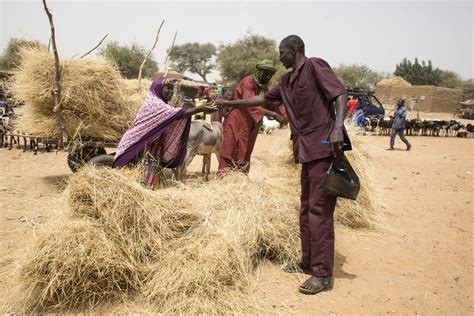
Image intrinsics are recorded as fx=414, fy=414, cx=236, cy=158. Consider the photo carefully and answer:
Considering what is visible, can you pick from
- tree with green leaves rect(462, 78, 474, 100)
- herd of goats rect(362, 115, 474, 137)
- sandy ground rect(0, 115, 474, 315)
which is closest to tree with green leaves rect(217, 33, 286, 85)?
herd of goats rect(362, 115, 474, 137)

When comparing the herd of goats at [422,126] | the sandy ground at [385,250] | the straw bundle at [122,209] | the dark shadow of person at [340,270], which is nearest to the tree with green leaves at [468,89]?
the herd of goats at [422,126]

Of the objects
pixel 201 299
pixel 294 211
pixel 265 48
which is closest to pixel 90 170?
pixel 201 299

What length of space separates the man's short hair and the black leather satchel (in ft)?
3.25

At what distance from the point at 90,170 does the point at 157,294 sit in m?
1.02

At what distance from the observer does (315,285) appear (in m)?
3.24

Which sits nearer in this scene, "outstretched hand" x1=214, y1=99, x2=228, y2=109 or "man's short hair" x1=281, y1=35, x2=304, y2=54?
"man's short hair" x1=281, y1=35, x2=304, y2=54

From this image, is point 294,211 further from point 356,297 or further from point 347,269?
point 356,297

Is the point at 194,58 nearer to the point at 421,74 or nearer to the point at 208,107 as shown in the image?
the point at 421,74

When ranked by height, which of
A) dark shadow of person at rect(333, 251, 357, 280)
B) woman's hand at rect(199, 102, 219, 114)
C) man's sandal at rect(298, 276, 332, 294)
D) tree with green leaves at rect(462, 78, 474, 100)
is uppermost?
tree with green leaves at rect(462, 78, 474, 100)

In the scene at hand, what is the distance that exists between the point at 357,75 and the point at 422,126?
37.5m

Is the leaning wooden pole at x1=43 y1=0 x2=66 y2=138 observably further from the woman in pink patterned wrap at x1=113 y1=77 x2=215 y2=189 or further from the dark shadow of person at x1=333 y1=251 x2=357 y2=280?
the dark shadow of person at x1=333 y1=251 x2=357 y2=280

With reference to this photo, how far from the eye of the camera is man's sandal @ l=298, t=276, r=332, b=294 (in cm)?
321

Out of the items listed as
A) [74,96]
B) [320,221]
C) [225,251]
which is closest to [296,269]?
[320,221]

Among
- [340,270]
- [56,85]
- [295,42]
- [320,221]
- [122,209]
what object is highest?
[295,42]
